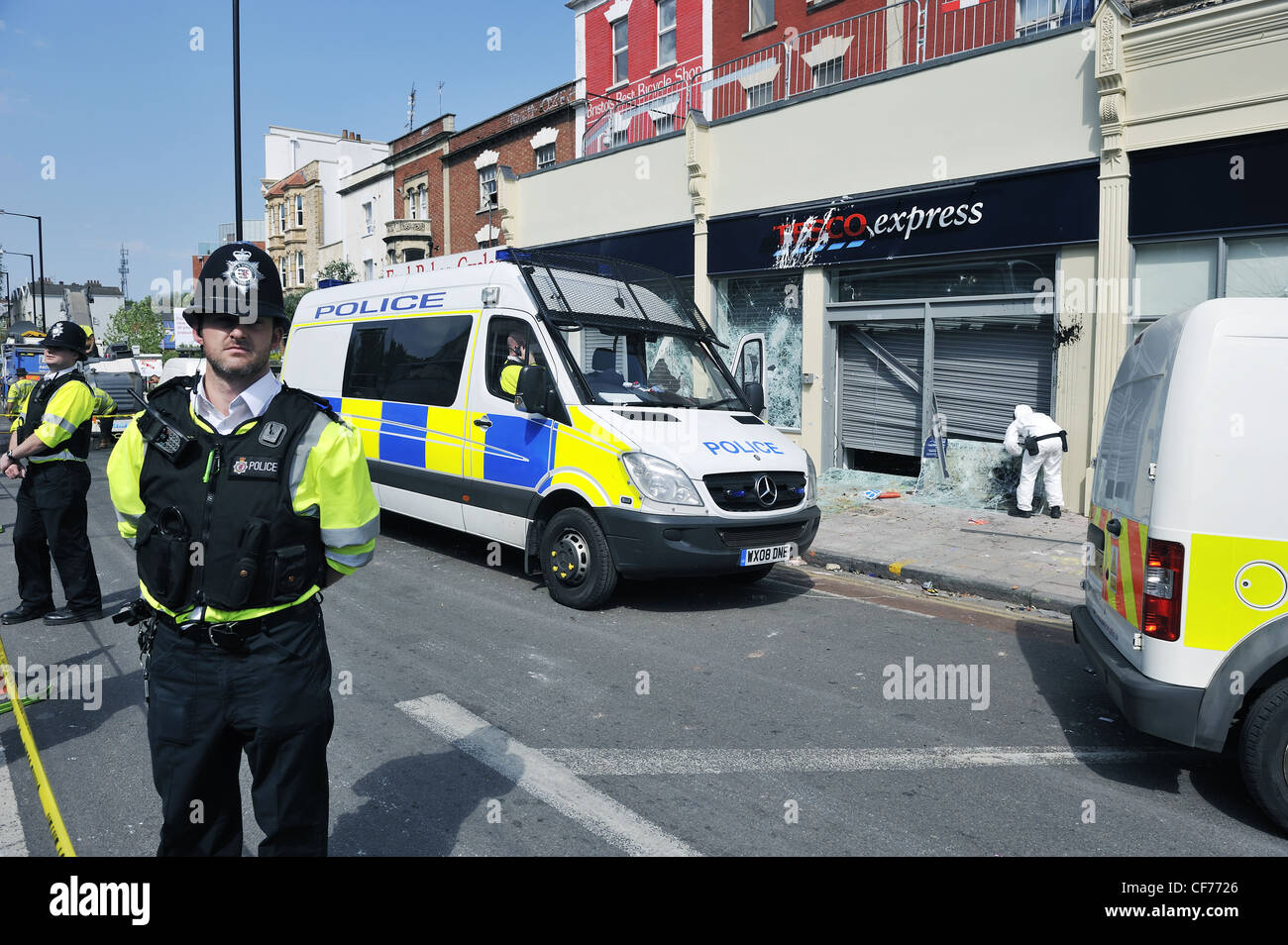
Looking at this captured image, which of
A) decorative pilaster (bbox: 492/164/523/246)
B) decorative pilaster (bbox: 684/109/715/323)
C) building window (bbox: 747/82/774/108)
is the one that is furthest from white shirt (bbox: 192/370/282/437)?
decorative pilaster (bbox: 492/164/523/246)

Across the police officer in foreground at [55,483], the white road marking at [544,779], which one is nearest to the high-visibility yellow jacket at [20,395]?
the police officer in foreground at [55,483]

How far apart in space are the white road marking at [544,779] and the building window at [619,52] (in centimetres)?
1846

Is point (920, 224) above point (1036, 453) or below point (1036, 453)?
above

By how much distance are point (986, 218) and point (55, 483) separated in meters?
10.0

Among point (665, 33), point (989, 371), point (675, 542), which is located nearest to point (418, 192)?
point (665, 33)

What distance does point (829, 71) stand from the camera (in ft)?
51.0

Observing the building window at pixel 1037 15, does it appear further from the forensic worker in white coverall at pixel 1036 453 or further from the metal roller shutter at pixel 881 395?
the forensic worker in white coverall at pixel 1036 453

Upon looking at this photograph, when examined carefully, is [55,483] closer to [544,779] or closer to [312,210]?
[544,779]

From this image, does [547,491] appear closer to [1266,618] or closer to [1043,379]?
[1266,618]

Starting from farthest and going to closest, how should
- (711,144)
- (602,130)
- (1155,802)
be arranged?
(602,130), (711,144), (1155,802)

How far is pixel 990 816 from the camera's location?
370cm

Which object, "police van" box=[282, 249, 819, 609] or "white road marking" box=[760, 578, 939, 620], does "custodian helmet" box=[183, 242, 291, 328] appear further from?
"white road marking" box=[760, 578, 939, 620]
